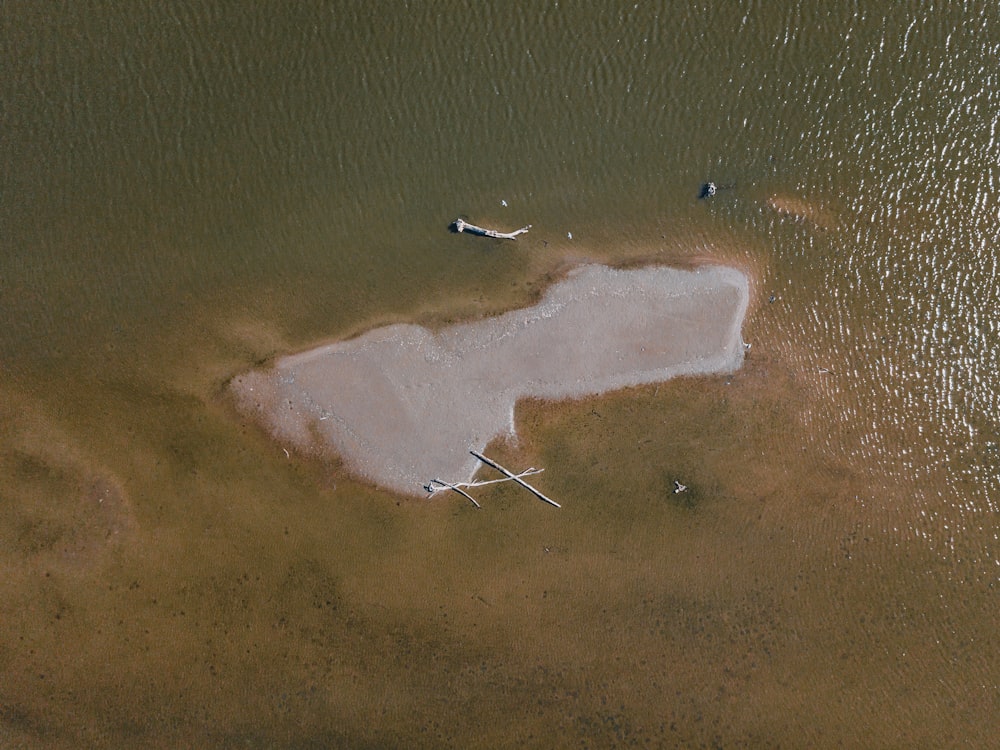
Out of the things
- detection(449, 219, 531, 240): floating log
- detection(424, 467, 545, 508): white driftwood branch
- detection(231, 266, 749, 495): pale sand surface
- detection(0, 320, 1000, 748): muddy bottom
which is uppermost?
detection(449, 219, 531, 240): floating log

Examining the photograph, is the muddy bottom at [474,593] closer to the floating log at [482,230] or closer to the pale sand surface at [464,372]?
the pale sand surface at [464,372]

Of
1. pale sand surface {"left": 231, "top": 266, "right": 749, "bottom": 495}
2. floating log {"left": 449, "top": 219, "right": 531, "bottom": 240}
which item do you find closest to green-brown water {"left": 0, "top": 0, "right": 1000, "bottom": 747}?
floating log {"left": 449, "top": 219, "right": 531, "bottom": 240}

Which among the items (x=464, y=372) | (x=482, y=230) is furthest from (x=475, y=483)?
(x=482, y=230)

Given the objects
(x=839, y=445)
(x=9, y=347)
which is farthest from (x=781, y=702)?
(x=9, y=347)

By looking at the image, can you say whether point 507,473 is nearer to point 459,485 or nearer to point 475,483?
point 475,483

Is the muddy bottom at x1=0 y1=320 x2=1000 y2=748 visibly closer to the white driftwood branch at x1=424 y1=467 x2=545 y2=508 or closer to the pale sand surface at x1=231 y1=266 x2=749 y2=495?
the white driftwood branch at x1=424 y1=467 x2=545 y2=508
